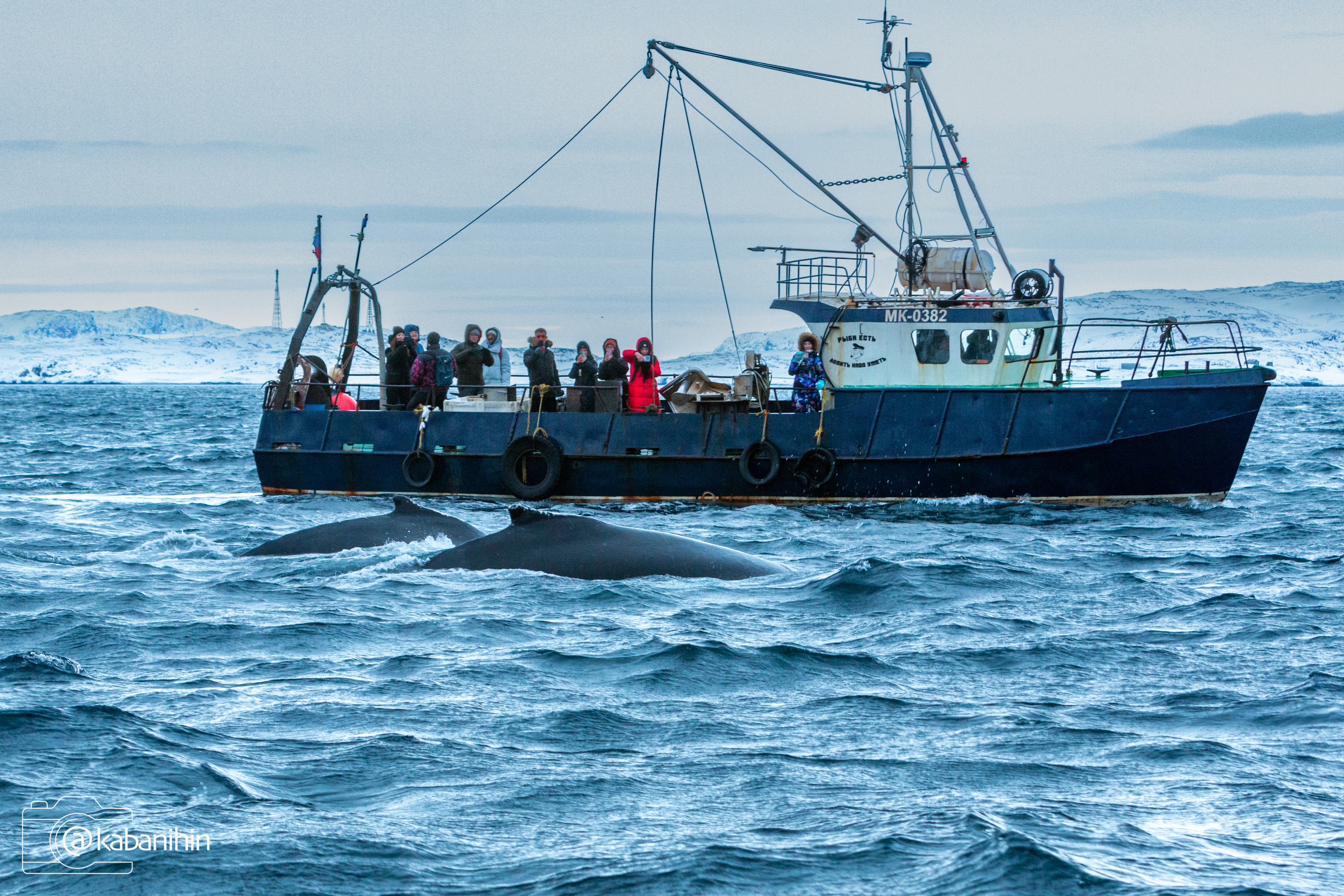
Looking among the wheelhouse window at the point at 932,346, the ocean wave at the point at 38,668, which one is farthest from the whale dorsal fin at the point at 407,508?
the wheelhouse window at the point at 932,346

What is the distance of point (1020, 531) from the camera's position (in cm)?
2069

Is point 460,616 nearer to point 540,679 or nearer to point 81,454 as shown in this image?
point 540,679

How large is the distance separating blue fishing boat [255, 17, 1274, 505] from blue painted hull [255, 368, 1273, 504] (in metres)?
0.03

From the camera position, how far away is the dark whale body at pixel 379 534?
16734 millimetres

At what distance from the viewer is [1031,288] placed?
24812 millimetres

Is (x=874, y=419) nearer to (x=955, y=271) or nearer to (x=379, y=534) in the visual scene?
(x=955, y=271)

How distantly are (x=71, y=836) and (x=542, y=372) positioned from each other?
1906cm

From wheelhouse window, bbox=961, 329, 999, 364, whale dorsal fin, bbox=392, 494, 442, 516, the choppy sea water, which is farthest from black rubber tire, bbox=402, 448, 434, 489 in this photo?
wheelhouse window, bbox=961, 329, 999, 364

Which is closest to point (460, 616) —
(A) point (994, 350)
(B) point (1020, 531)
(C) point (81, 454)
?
(B) point (1020, 531)

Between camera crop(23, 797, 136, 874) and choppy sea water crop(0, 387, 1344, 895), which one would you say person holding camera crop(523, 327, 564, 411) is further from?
camera crop(23, 797, 136, 874)

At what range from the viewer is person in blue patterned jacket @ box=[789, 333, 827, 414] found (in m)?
24.5

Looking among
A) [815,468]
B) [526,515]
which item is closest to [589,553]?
[526,515]

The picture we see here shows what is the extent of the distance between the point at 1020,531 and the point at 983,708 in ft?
37.2

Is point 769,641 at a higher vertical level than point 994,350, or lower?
lower
